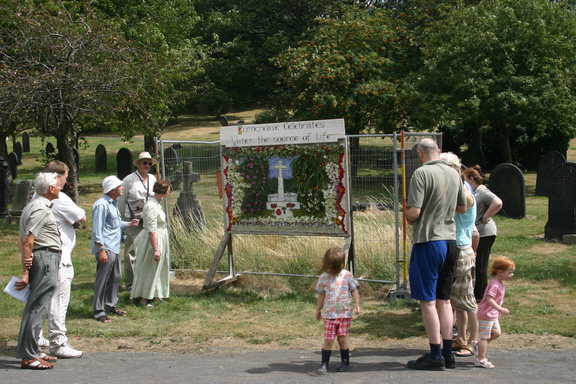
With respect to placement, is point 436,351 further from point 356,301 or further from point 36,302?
point 36,302

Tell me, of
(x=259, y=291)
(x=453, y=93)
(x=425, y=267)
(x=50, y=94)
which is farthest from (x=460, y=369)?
(x=453, y=93)

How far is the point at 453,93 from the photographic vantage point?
22766mm

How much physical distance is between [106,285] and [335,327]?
352 cm

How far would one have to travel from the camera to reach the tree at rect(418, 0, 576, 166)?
2178 centimetres

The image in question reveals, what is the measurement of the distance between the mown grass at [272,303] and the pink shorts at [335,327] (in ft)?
4.20

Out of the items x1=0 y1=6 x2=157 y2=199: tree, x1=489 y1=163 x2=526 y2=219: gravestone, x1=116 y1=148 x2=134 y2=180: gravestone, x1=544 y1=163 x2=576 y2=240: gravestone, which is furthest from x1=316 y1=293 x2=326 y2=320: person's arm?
x1=116 y1=148 x2=134 y2=180: gravestone

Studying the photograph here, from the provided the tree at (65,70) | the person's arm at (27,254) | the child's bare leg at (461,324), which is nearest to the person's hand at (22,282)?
the person's arm at (27,254)

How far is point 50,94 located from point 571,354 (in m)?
10.8

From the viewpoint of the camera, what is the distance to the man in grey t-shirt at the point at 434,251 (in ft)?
20.0

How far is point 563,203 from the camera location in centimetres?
1300

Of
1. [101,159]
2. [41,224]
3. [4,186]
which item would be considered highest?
[101,159]

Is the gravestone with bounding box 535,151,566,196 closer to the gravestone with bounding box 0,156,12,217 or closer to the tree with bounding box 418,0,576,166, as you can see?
the tree with bounding box 418,0,576,166

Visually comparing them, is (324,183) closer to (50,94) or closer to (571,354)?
(571,354)

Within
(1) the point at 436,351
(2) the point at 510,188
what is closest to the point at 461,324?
(1) the point at 436,351
